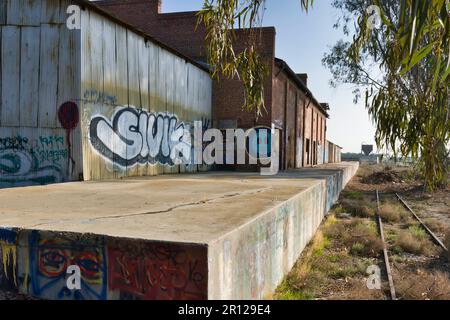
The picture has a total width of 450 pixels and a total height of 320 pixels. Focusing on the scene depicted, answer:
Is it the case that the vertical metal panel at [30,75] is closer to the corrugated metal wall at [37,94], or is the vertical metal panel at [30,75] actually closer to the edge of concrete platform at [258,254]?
the corrugated metal wall at [37,94]

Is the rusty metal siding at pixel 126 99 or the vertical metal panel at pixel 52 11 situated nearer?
the vertical metal panel at pixel 52 11

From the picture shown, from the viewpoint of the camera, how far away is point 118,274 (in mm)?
2760

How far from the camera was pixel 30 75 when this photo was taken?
29.5 ft

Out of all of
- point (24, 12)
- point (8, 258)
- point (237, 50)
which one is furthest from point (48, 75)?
point (237, 50)

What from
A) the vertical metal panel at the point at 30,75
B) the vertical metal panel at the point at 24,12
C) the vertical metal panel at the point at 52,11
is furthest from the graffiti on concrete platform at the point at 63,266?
the vertical metal panel at the point at 24,12

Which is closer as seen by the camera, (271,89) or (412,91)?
(412,91)

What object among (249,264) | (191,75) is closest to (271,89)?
(191,75)

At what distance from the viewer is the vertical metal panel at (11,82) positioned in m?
8.98

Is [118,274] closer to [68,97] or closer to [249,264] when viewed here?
[249,264]

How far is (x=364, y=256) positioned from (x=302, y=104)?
2128cm

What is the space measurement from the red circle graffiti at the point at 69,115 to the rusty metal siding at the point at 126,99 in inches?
7.4

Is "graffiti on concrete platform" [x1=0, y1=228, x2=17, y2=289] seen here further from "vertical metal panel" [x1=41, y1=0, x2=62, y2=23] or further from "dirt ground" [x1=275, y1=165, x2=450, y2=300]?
"vertical metal panel" [x1=41, y1=0, x2=62, y2=23]

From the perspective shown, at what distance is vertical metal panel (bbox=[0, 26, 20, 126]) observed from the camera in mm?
8984

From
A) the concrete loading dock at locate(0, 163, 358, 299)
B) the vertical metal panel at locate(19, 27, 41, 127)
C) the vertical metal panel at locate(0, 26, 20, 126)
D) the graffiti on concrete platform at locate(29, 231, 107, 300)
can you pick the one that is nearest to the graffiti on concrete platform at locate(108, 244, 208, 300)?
the concrete loading dock at locate(0, 163, 358, 299)
